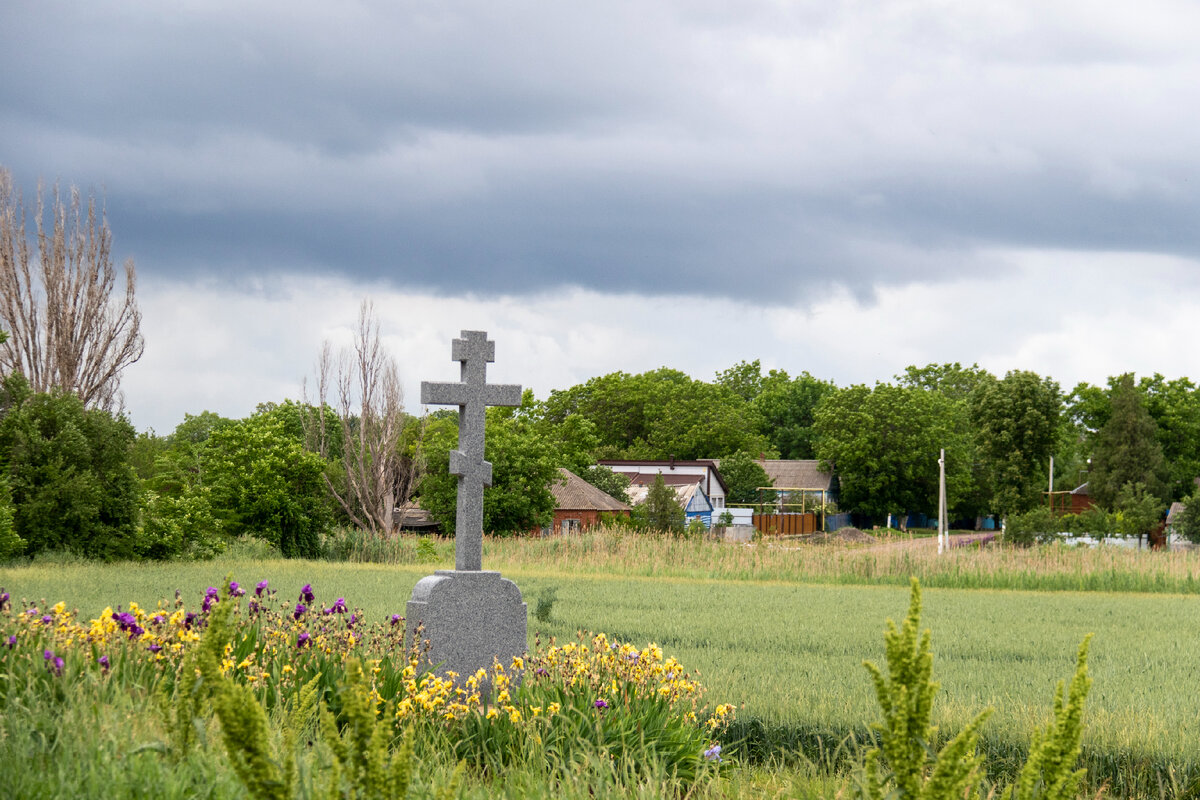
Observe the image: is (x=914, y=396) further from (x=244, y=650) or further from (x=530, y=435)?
(x=244, y=650)

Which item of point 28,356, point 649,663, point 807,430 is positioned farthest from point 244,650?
point 807,430

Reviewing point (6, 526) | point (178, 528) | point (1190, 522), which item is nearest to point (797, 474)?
point (1190, 522)

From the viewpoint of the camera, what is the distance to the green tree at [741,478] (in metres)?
77.2

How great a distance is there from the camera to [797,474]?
88688mm

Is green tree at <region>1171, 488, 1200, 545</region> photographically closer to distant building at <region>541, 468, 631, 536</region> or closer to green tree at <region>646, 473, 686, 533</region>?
green tree at <region>646, 473, 686, 533</region>

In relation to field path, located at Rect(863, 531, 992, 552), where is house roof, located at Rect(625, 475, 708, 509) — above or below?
above

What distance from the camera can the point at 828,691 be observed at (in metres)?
9.28

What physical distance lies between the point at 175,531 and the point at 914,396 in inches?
2495

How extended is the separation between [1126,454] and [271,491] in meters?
55.5

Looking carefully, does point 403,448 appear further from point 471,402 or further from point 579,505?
point 471,402

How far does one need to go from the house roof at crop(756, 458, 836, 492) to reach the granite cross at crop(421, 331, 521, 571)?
250 ft

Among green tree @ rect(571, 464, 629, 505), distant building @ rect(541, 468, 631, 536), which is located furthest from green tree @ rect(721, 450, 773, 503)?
distant building @ rect(541, 468, 631, 536)

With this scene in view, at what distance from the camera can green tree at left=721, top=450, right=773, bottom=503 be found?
3039 inches

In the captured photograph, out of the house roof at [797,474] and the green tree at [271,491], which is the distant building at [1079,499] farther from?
the green tree at [271,491]
